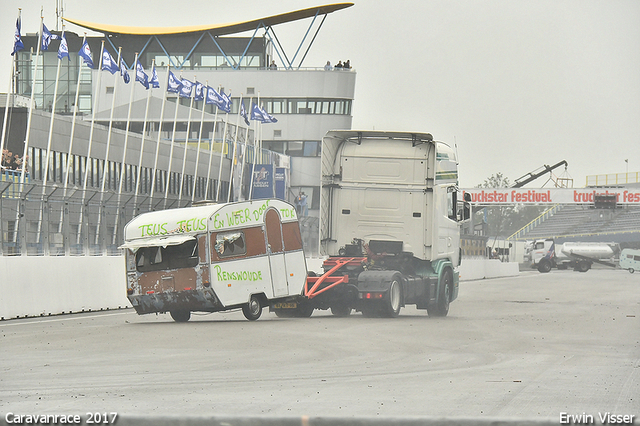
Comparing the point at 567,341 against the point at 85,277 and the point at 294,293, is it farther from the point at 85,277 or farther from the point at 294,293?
the point at 85,277

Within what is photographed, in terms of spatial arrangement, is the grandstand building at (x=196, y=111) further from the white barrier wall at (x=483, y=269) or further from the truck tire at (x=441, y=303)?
the truck tire at (x=441, y=303)

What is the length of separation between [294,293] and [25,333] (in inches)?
244

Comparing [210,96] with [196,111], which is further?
[196,111]

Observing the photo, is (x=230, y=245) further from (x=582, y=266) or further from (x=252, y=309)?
(x=582, y=266)

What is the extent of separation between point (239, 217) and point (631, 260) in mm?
61020

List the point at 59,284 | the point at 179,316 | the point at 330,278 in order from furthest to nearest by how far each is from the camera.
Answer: the point at 59,284 → the point at 330,278 → the point at 179,316

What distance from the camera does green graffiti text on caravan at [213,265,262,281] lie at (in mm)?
18562

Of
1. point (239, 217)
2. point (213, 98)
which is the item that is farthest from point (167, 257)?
point (213, 98)

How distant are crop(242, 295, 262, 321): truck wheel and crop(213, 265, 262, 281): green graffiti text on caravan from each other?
0.42m

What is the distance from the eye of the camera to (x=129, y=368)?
36.5ft

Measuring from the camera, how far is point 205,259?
18453 mm

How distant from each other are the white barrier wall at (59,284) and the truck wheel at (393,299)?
7129 mm

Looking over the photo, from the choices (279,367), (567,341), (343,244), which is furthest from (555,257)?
(279,367)

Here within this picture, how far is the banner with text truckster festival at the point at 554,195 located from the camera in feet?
245
